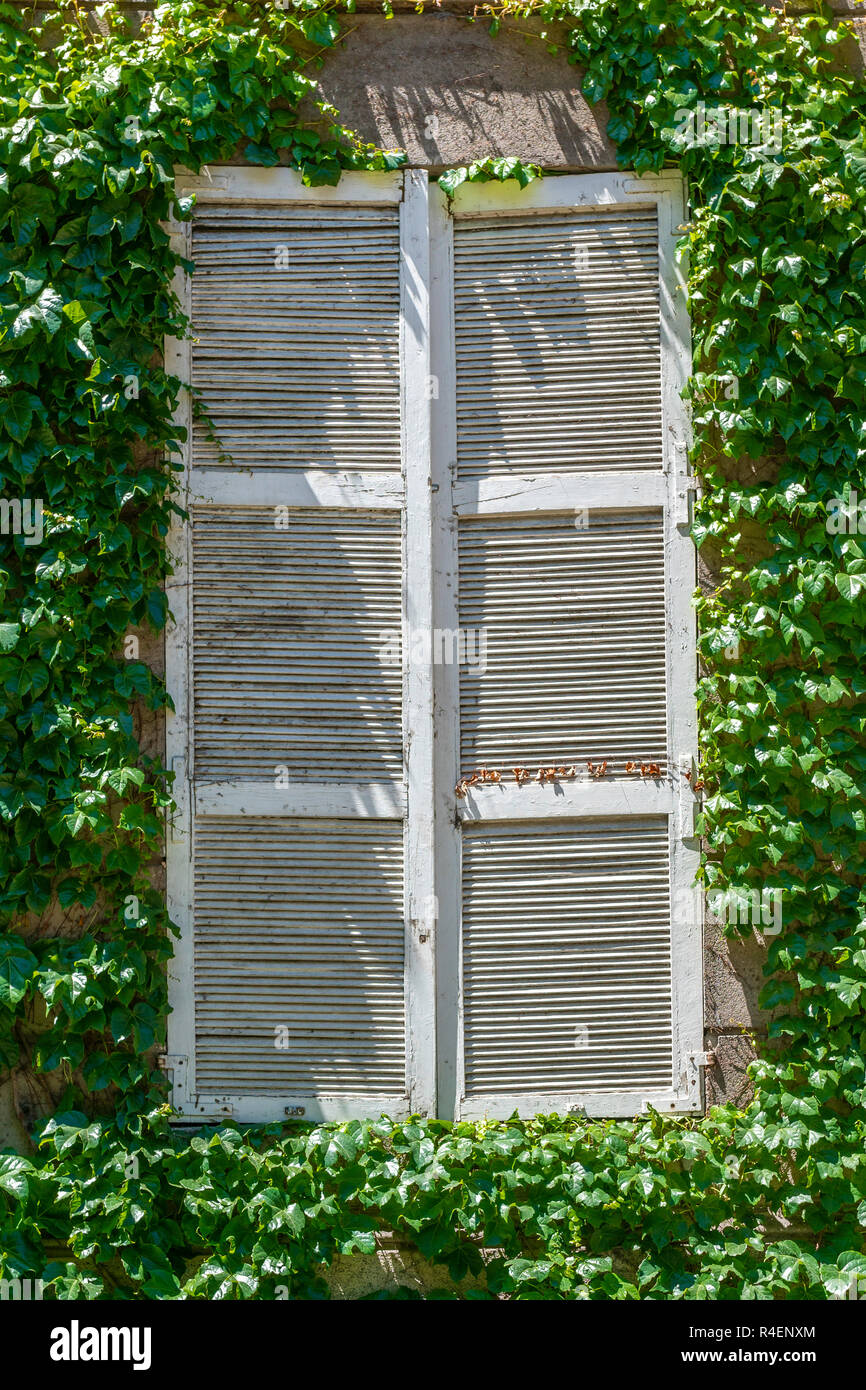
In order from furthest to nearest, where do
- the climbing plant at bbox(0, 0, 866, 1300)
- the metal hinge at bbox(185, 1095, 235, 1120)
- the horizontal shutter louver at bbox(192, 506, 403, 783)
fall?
the horizontal shutter louver at bbox(192, 506, 403, 783) → the metal hinge at bbox(185, 1095, 235, 1120) → the climbing plant at bbox(0, 0, 866, 1300)

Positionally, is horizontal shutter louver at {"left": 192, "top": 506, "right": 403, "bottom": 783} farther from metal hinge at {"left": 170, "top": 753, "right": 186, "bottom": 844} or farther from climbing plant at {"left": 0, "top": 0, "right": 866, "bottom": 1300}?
climbing plant at {"left": 0, "top": 0, "right": 866, "bottom": 1300}

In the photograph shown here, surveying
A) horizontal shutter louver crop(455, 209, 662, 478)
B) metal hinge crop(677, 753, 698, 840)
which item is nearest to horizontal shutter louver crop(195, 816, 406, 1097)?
metal hinge crop(677, 753, 698, 840)

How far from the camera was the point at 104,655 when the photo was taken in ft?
13.0

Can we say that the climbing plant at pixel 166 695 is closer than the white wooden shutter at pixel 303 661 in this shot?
Yes

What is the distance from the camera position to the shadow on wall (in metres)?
4.20

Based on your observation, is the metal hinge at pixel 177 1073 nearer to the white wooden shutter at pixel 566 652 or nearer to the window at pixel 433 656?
the window at pixel 433 656

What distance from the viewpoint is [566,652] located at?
4.16 metres

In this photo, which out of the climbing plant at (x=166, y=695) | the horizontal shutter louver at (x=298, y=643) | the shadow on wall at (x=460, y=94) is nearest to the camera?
the climbing plant at (x=166, y=695)

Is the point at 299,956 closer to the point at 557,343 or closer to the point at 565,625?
the point at 565,625

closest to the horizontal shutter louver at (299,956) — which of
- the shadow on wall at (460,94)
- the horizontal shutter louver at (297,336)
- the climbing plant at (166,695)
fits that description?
the climbing plant at (166,695)

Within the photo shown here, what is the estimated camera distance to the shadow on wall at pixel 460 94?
165 inches

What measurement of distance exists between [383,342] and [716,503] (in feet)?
4.03

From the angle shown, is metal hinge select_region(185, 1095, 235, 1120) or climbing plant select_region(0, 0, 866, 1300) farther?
metal hinge select_region(185, 1095, 235, 1120)

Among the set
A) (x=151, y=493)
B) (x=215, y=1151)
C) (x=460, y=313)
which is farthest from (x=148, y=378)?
(x=215, y=1151)
